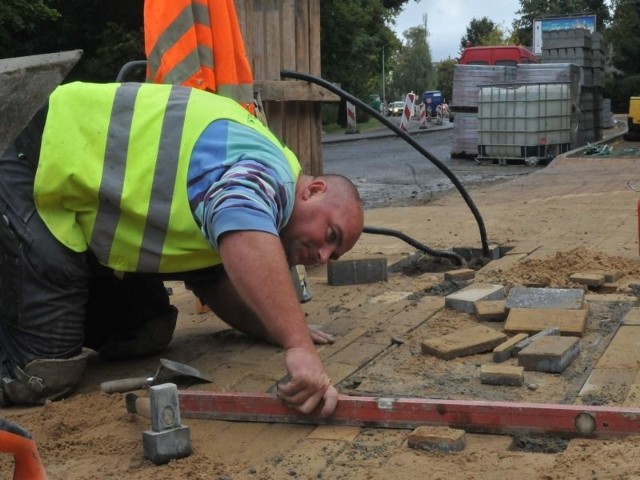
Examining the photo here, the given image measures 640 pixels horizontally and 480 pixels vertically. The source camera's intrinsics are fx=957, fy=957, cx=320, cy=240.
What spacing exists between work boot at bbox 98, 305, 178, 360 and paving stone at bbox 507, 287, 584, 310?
1590 mm

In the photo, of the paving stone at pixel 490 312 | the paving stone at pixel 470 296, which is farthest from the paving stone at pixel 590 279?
the paving stone at pixel 490 312

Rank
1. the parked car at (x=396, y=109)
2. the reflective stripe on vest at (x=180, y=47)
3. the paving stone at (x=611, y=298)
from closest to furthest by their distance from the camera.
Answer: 1. the reflective stripe on vest at (x=180, y=47)
2. the paving stone at (x=611, y=298)
3. the parked car at (x=396, y=109)

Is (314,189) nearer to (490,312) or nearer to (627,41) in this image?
(490,312)

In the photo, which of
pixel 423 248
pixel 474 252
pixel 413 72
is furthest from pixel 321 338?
pixel 413 72

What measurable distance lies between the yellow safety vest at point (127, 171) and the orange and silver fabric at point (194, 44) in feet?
3.42

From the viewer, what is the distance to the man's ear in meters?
3.36

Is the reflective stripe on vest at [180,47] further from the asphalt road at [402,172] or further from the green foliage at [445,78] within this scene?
the green foliage at [445,78]

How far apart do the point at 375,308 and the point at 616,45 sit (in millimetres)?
44749

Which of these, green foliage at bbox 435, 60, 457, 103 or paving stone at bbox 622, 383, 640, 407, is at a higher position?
green foliage at bbox 435, 60, 457, 103

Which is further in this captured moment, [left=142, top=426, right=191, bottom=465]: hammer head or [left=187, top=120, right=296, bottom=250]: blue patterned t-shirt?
[left=187, top=120, right=296, bottom=250]: blue patterned t-shirt

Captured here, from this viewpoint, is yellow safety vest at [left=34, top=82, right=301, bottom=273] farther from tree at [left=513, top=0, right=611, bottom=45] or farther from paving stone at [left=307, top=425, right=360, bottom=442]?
tree at [left=513, top=0, right=611, bottom=45]

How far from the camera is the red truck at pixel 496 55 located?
2477 centimetres

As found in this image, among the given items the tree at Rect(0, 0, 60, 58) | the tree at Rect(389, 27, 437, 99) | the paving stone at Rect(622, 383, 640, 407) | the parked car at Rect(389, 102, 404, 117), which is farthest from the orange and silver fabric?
the tree at Rect(389, 27, 437, 99)

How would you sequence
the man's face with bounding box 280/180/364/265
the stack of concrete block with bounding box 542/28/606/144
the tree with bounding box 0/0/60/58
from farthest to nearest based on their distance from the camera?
the tree with bounding box 0/0/60/58 < the stack of concrete block with bounding box 542/28/606/144 < the man's face with bounding box 280/180/364/265
